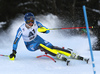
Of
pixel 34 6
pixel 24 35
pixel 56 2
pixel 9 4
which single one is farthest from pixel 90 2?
pixel 24 35

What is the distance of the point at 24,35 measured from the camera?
4332 mm

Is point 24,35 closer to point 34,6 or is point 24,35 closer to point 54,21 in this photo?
point 54,21

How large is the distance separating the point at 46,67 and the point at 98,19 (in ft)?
32.2

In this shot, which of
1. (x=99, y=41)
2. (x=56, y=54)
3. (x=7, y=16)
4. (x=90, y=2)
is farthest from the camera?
(x=7, y=16)

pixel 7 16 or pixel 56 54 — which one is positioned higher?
pixel 7 16

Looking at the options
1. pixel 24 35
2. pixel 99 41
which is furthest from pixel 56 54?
pixel 99 41

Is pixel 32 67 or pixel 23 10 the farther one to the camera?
pixel 23 10

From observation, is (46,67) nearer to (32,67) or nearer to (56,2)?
(32,67)

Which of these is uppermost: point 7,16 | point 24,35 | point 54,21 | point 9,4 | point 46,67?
point 9,4

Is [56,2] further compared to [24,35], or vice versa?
[56,2]

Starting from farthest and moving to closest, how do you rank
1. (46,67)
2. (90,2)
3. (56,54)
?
(90,2) → (56,54) → (46,67)

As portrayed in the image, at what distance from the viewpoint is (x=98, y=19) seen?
1279 centimetres

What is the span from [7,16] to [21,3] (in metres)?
1.57

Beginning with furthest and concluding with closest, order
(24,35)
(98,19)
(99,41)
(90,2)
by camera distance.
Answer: (90,2) → (98,19) → (99,41) → (24,35)
